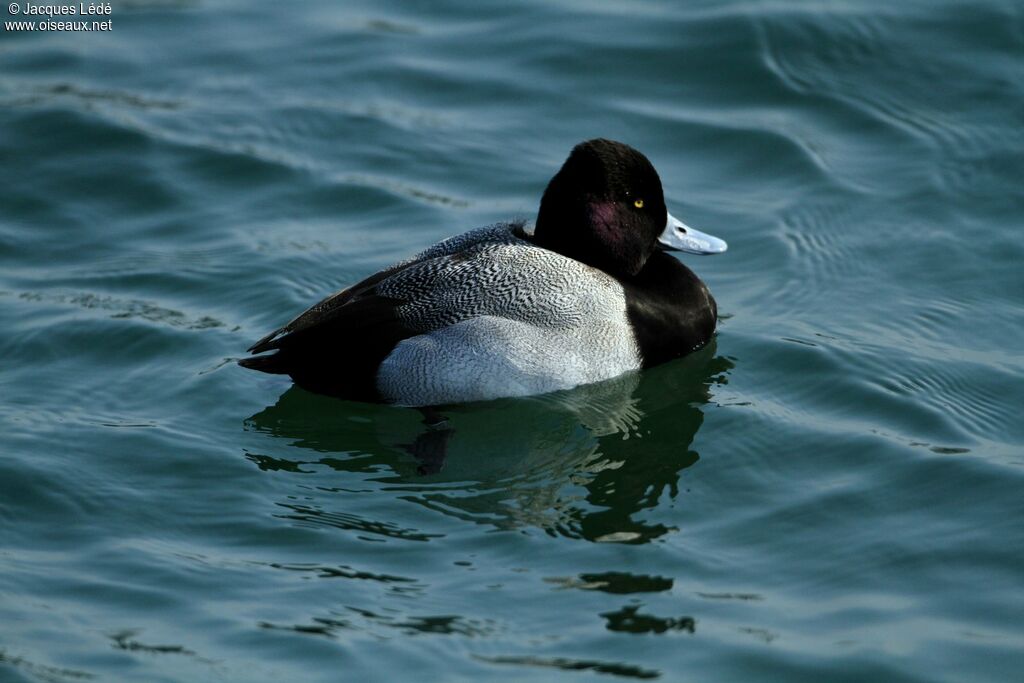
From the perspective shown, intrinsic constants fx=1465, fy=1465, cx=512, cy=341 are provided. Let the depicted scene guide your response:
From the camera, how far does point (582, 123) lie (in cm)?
1147

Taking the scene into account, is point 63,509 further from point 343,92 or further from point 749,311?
point 343,92

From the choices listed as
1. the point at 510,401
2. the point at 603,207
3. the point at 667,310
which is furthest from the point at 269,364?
the point at 667,310

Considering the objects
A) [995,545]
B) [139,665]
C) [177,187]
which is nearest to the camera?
[139,665]

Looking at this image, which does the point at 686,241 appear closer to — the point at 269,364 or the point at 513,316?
the point at 513,316

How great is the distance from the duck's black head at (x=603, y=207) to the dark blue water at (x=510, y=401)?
79 cm

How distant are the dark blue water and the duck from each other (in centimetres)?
21

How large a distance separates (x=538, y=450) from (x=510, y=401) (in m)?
0.50

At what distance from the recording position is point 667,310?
8500 millimetres

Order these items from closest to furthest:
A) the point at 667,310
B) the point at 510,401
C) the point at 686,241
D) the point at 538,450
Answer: the point at 538,450, the point at 510,401, the point at 667,310, the point at 686,241

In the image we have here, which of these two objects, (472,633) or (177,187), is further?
(177,187)

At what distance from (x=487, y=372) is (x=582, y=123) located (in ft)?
13.2

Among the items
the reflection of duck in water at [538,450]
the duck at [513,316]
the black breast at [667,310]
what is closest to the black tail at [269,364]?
the duck at [513,316]

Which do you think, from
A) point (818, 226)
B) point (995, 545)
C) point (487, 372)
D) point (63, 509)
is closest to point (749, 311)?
point (818, 226)

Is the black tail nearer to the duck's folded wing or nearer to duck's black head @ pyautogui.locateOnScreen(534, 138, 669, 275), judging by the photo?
the duck's folded wing
